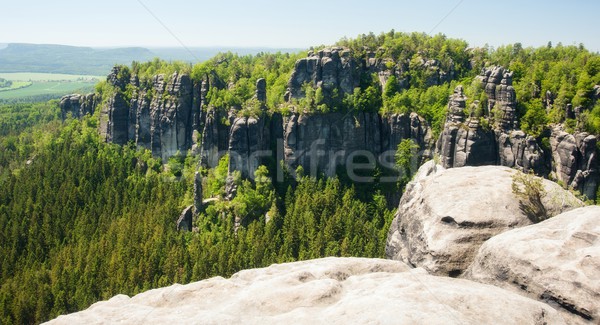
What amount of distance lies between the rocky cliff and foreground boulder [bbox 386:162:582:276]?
195 feet

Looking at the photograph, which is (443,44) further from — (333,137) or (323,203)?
(323,203)

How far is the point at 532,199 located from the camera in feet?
85.4

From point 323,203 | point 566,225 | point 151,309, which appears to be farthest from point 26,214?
point 566,225

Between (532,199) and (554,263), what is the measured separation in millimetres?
7182

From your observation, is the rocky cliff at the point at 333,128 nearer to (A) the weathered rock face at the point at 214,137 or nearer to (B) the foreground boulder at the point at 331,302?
(A) the weathered rock face at the point at 214,137

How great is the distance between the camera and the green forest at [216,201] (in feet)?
247

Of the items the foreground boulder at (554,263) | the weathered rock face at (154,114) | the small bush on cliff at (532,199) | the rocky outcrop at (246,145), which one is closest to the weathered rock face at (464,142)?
the rocky outcrop at (246,145)

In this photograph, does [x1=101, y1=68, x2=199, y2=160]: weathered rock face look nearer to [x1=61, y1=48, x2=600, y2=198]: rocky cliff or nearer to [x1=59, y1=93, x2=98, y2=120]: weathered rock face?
[x1=61, y1=48, x2=600, y2=198]: rocky cliff

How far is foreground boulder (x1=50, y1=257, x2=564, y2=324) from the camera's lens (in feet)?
58.1

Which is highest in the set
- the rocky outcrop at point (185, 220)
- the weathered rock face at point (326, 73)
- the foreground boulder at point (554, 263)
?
the weathered rock face at point (326, 73)

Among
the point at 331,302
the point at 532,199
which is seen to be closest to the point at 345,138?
the point at 532,199

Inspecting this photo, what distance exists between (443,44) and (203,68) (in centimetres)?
7140

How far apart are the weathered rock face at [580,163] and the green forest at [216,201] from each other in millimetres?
3380

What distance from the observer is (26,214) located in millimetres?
101562
